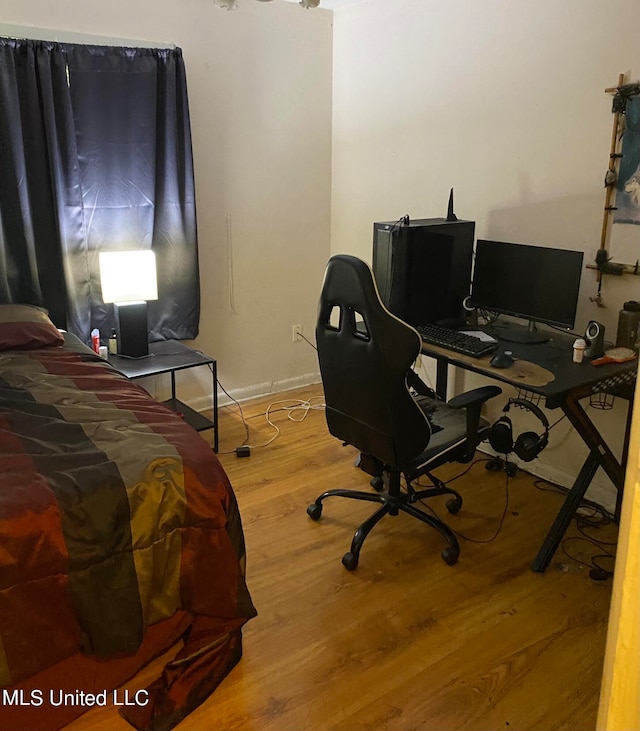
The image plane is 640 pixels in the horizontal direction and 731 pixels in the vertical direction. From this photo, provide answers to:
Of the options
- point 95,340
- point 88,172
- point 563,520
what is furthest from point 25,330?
point 563,520

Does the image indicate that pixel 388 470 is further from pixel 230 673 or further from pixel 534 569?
pixel 230 673

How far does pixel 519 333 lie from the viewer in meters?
2.84

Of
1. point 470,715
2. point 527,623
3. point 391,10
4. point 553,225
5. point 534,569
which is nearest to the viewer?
point 470,715

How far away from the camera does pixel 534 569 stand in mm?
2404

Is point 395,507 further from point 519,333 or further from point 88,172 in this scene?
point 88,172

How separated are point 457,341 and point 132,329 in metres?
1.62

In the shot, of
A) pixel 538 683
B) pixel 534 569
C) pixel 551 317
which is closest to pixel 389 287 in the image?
pixel 551 317

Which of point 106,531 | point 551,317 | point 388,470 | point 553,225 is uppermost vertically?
point 553,225

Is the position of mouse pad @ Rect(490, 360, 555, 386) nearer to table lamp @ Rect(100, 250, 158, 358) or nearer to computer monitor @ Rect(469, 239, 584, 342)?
computer monitor @ Rect(469, 239, 584, 342)

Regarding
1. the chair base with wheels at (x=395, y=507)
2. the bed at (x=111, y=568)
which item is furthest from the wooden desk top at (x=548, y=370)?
the bed at (x=111, y=568)

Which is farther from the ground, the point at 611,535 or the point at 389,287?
the point at 389,287

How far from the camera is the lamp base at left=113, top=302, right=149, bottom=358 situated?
3174mm

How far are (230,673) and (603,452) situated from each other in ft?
5.32

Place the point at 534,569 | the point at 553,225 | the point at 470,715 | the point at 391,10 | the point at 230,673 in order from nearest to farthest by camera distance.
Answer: the point at 470,715 < the point at 230,673 < the point at 534,569 < the point at 553,225 < the point at 391,10
